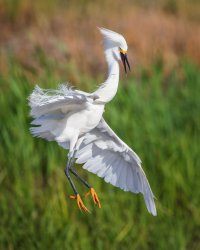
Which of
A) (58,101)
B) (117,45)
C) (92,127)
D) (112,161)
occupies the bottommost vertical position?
(112,161)

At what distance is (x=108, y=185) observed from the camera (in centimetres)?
739

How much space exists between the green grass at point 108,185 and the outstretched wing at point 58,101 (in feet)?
8.16

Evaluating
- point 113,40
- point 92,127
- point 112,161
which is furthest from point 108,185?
point 113,40

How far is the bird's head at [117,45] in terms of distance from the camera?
4.45 meters

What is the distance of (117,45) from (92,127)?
424 mm

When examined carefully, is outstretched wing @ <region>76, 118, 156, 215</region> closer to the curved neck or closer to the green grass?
the curved neck

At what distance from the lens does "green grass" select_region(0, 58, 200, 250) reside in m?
7.01

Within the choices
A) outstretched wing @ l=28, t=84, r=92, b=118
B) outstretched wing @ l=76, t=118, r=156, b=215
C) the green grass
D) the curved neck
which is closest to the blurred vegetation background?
the green grass

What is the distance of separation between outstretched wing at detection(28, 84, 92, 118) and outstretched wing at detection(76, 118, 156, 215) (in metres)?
0.50

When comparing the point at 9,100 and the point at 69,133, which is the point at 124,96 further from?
the point at 69,133

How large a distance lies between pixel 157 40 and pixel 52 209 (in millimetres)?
4842

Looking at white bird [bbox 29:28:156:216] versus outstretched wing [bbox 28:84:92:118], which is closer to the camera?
outstretched wing [bbox 28:84:92:118]

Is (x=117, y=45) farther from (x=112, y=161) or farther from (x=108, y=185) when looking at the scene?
(x=108, y=185)

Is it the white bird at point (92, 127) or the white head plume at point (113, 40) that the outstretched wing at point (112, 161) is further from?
the white head plume at point (113, 40)
